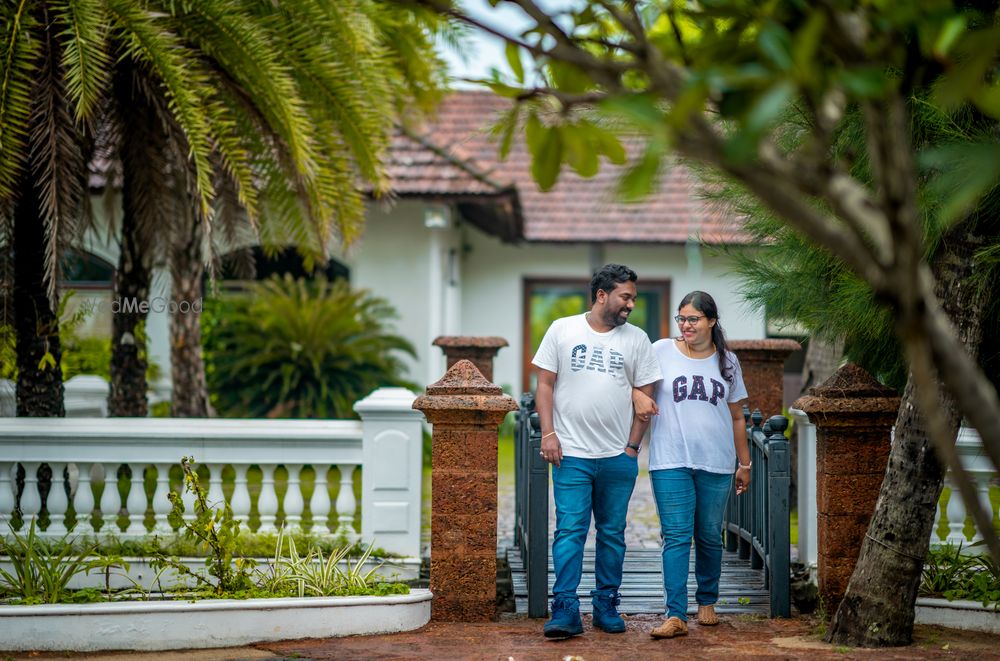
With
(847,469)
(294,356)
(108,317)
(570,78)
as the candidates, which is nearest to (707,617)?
(847,469)

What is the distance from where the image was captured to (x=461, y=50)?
1141 centimetres

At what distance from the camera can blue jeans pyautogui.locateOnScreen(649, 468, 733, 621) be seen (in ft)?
17.8

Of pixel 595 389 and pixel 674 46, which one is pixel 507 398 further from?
pixel 674 46

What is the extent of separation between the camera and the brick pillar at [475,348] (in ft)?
29.4

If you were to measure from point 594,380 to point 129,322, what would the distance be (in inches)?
180

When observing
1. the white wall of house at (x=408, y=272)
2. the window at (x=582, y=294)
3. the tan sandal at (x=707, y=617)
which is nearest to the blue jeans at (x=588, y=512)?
the tan sandal at (x=707, y=617)

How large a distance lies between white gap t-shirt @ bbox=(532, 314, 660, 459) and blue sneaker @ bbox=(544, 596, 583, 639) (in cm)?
69

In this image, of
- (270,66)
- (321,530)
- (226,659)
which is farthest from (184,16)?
(226,659)

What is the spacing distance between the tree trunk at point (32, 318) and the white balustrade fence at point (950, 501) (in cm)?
464

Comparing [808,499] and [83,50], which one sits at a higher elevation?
[83,50]

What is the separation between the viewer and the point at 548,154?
8.67ft

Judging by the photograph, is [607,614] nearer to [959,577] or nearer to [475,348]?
[959,577]

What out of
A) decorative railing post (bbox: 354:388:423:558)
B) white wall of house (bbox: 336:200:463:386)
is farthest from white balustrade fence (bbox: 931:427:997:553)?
white wall of house (bbox: 336:200:463:386)

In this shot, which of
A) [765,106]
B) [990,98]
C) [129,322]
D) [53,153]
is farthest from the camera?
[129,322]
